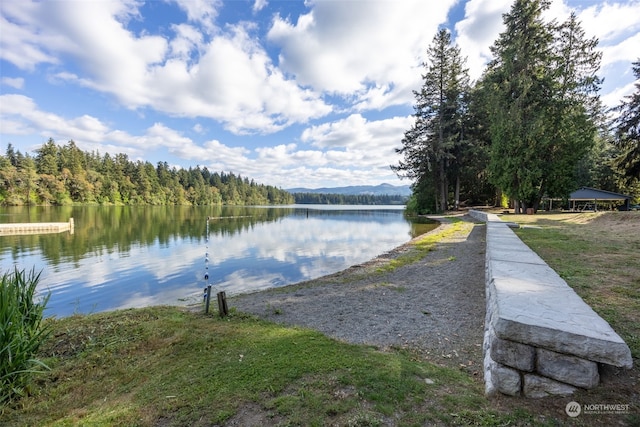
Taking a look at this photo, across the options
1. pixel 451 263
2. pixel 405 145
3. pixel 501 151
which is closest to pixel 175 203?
pixel 405 145

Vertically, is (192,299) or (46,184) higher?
(46,184)

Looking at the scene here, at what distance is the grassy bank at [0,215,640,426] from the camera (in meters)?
2.50

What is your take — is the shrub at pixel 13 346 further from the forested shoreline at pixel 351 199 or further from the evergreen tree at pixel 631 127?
the forested shoreline at pixel 351 199

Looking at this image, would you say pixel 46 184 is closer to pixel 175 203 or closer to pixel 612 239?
pixel 175 203

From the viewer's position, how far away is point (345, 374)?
3.18 meters

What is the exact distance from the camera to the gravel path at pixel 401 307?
4363mm

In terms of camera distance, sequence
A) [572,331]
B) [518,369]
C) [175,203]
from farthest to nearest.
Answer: [175,203] → [518,369] → [572,331]

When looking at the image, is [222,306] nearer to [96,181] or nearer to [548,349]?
[548,349]

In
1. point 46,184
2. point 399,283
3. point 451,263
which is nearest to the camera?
point 399,283

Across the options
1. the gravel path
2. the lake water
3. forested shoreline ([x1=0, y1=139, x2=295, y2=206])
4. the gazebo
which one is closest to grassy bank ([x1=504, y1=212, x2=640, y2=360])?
the gravel path

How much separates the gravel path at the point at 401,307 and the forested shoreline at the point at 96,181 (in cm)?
7380

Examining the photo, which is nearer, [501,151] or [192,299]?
[192,299]

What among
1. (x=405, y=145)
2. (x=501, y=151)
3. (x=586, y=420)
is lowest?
(x=586, y=420)

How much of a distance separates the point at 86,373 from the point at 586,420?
18.1 feet
